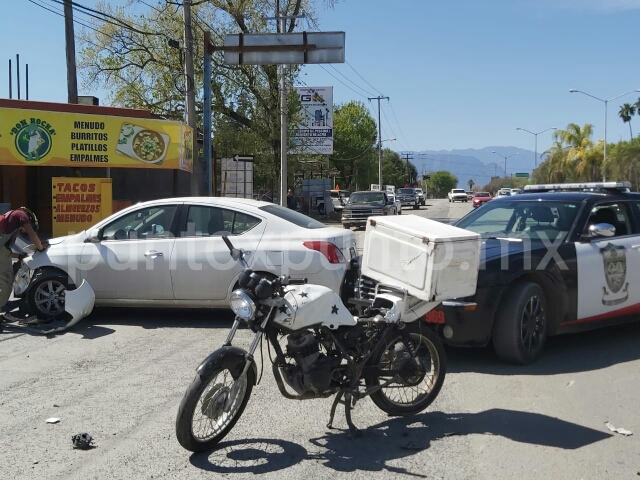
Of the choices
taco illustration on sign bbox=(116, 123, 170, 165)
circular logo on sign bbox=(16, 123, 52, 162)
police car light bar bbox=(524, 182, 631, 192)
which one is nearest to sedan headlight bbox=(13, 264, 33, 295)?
police car light bar bbox=(524, 182, 631, 192)

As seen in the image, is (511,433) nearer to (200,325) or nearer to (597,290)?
(597,290)

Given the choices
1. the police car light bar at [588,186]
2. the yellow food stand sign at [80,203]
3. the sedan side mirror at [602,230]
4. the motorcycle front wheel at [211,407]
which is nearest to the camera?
the motorcycle front wheel at [211,407]

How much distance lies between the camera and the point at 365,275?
6.01 m

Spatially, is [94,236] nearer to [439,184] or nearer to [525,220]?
[525,220]

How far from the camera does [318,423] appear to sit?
536 cm

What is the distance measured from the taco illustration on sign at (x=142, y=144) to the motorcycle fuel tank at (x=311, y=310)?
17956mm

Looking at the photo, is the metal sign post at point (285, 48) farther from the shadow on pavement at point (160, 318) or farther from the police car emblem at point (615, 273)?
the police car emblem at point (615, 273)

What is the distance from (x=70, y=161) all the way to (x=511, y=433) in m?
18.8

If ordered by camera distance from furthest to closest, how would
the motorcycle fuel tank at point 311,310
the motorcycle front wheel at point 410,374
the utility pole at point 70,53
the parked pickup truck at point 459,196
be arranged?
1. the parked pickup truck at point 459,196
2. the utility pole at point 70,53
3. the motorcycle front wheel at point 410,374
4. the motorcycle fuel tank at point 311,310

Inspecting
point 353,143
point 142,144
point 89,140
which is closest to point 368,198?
point 142,144

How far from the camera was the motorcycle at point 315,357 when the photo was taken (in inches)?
185

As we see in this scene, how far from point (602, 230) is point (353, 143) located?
65.3 meters

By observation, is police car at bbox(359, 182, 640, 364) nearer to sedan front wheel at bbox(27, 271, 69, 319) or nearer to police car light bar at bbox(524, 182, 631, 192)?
police car light bar at bbox(524, 182, 631, 192)

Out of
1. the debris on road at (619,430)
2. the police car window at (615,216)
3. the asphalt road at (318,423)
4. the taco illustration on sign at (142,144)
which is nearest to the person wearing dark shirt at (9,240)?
the asphalt road at (318,423)
